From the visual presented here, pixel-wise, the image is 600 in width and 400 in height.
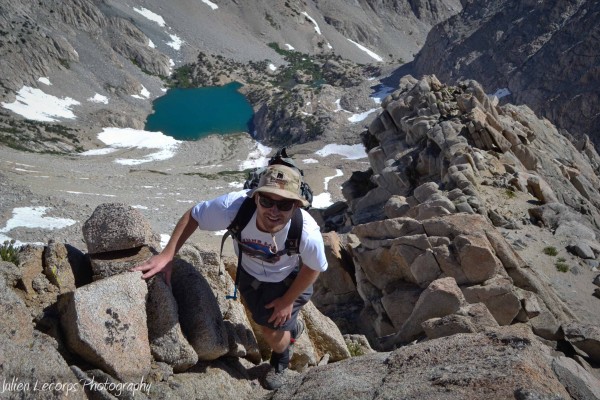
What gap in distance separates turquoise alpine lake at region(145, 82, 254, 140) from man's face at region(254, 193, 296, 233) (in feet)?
347

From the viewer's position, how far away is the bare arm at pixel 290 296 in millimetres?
6902

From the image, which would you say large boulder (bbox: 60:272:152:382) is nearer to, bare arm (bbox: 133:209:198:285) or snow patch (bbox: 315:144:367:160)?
bare arm (bbox: 133:209:198:285)

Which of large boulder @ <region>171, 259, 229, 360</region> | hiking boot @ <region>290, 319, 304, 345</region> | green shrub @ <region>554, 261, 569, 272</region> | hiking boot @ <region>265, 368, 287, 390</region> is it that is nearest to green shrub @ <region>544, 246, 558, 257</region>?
green shrub @ <region>554, 261, 569, 272</region>

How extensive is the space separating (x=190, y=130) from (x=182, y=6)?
260ft

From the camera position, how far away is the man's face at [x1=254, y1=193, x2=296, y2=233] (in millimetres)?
6352

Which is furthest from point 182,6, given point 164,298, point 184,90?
point 164,298

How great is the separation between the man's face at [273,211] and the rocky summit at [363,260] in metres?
2.00

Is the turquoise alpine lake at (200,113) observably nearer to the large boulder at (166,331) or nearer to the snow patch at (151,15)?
the snow patch at (151,15)

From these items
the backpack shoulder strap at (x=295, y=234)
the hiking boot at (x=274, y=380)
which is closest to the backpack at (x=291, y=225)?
the backpack shoulder strap at (x=295, y=234)

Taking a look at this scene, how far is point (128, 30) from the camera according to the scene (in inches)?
5669

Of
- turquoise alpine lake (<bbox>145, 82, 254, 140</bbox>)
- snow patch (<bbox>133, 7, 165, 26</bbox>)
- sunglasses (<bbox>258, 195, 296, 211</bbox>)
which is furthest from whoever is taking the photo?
snow patch (<bbox>133, 7, 165, 26</bbox>)

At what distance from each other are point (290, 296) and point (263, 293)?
1.85ft

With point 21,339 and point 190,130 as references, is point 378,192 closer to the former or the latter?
point 21,339

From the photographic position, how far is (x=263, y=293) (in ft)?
24.6
